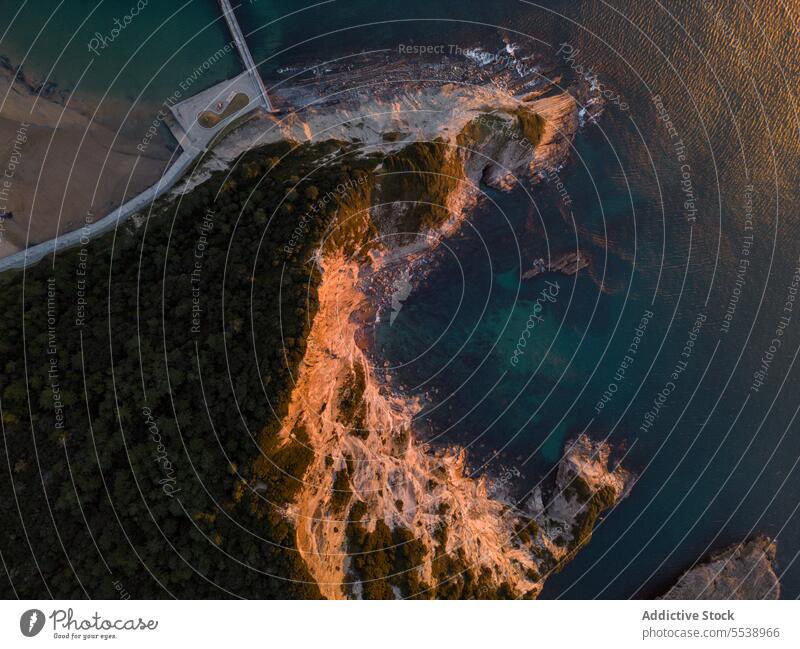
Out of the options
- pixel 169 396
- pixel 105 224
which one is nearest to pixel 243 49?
pixel 105 224

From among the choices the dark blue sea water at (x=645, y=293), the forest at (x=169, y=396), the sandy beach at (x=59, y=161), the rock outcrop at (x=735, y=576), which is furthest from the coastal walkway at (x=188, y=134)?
the rock outcrop at (x=735, y=576)

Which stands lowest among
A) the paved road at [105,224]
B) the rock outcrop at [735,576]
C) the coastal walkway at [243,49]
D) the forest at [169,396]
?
the rock outcrop at [735,576]

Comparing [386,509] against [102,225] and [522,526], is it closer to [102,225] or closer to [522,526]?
[522,526]

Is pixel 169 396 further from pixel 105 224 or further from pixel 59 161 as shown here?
pixel 59 161

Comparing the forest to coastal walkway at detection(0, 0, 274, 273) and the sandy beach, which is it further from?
the sandy beach

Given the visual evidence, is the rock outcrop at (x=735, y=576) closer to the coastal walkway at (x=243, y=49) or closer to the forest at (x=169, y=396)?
the forest at (x=169, y=396)

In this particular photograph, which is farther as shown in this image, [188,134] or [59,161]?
[188,134]

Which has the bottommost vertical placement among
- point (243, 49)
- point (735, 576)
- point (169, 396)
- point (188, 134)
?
point (735, 576)

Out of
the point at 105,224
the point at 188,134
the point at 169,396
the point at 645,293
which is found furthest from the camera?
the point at 645,293
